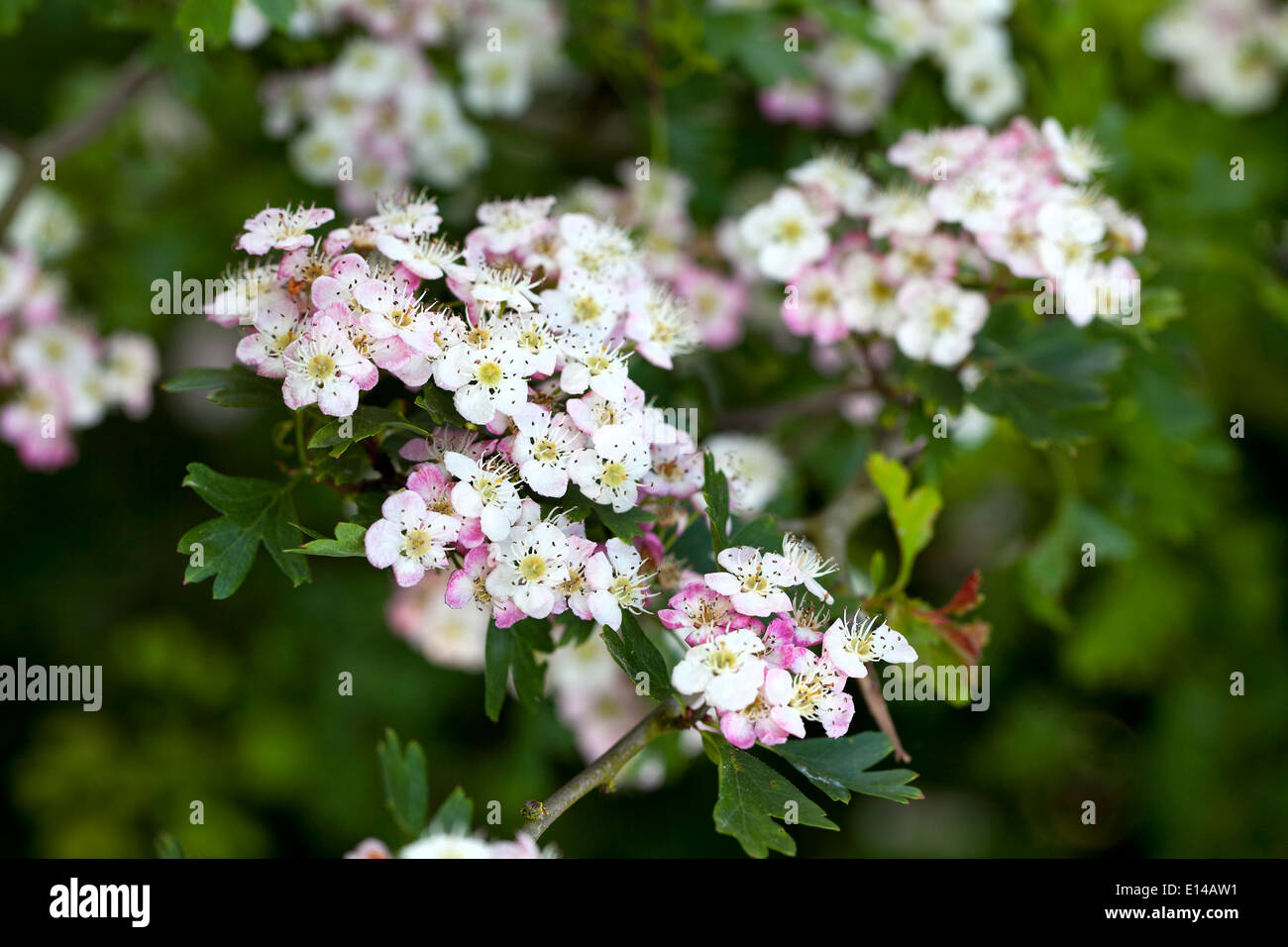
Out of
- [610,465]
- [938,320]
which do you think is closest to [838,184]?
[938,320]

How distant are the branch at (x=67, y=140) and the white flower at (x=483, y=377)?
3.99ft

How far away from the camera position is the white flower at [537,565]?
115cm

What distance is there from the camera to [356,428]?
1165 mm

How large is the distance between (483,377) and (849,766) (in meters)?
0.55

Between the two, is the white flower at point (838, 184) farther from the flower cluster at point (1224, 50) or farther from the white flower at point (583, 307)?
the flower cluster at point (1224, 50)

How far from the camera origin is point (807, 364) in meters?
2.29

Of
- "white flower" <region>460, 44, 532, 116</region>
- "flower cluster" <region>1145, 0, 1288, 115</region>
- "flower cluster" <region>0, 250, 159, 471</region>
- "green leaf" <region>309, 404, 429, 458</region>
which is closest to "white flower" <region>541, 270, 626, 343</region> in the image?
"green leaf" <region>309, 404, 429, 458</region>

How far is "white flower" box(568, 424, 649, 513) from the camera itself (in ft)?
3.86

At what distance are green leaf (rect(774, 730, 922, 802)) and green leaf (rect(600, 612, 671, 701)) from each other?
142mm

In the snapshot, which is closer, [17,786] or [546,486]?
[546,486]
